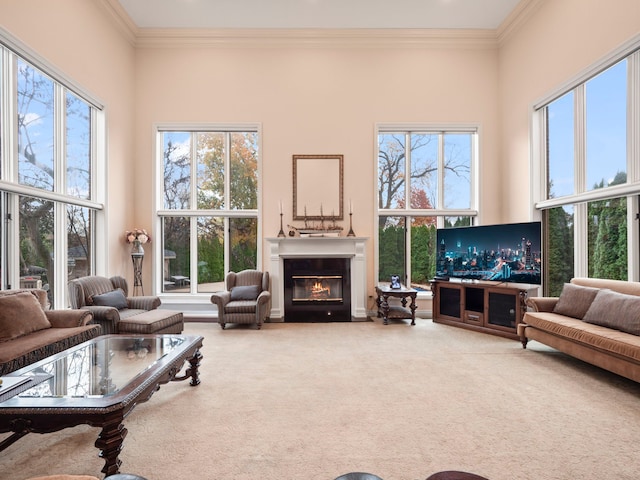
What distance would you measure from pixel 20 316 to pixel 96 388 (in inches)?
72.2

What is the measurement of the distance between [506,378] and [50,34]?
6489 mm

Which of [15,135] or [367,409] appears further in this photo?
[15,135]

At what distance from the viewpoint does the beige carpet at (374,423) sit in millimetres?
2102

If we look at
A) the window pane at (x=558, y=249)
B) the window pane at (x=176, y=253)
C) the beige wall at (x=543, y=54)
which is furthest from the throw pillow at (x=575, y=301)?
the window pane at (x=176, y=253)

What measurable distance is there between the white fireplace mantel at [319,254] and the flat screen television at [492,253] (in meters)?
1.34

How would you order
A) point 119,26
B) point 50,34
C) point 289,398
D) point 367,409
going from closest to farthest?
1. point 367,409
2. point 289,398
3. point 50,34
4. point 119,26

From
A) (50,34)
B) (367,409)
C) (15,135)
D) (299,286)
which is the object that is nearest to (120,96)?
(50,34)

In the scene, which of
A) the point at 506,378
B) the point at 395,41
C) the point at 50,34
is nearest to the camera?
the point at 506,378

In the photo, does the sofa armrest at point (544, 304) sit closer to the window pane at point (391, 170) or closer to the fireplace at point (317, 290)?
the fireplace at point (317, 290)

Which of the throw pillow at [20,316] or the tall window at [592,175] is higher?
the tall window at [592,175]

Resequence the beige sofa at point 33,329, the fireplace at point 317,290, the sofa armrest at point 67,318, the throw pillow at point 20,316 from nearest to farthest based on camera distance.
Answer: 1. the beige sofa at point 33,329
2. the throw pillow at point 20,316
3. the sofa armrest at point 67,318
4. the fireplace at point 317,290

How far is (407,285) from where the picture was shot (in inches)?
271

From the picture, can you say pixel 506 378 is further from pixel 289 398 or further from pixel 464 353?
pixel 289 398

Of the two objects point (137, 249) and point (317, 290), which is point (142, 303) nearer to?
point (137, 249)
